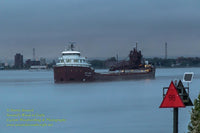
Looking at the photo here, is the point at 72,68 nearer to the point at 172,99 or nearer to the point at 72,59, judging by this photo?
the point at 72,59

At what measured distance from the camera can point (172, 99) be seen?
934 cm

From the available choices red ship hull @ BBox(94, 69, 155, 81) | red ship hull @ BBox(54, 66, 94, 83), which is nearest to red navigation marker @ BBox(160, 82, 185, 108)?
red ship hull @ BBox(54, 66, 94, 83)

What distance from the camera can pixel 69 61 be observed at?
8000 cm

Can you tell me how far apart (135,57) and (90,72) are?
2974 cm

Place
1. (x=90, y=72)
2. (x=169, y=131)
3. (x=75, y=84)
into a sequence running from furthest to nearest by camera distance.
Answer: (x=90, y=72) < (x=75, y=84) < (x=169, y=131)

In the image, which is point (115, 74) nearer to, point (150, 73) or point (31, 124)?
point (150, 73)

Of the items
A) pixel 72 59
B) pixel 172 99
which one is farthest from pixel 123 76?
pixel 172 99

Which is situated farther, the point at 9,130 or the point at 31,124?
the point at 31,124

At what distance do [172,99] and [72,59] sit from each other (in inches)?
2798

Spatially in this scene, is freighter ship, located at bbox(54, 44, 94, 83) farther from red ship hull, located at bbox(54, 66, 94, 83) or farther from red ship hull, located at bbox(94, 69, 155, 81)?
red ship hull, located at bbox(94, 69, 155, 81)

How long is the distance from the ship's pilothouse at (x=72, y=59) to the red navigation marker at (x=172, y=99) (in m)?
69.9

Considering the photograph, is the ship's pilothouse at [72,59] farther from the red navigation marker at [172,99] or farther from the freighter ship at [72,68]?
the red navigation marker at [172,99]

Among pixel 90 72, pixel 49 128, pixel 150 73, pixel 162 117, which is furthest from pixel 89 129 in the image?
pixel 150 73

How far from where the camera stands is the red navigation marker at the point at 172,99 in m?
9.27
